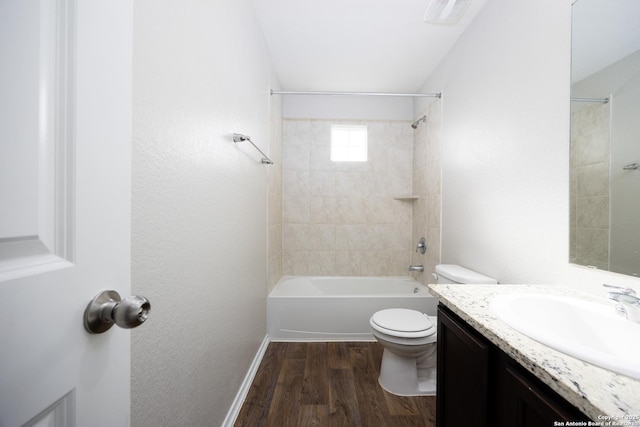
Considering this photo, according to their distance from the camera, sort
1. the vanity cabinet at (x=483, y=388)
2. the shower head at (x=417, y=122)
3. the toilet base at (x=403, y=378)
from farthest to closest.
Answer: the shower head at (x=417, y=122) → the toilet base at (x=403, y=378) → the vanity cabinet at (x=483, y=388)

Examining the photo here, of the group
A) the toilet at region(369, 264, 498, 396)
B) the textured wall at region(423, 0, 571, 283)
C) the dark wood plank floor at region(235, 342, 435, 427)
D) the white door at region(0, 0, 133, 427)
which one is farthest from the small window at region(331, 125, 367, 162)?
the white door at region(0, 0, 133, 427)

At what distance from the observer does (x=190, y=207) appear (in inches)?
37.7

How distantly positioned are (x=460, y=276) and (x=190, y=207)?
158 cm

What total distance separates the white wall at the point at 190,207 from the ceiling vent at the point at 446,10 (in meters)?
1.08

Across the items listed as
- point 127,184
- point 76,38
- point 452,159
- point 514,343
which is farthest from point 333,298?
point 76,38

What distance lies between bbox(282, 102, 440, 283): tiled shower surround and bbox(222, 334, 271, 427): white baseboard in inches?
43.7

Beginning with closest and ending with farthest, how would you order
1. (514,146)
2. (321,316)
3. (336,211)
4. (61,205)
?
(61,205), (514,146), (321,316), (336,211)

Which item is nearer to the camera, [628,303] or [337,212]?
[628,303]

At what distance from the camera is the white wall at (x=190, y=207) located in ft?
2.39

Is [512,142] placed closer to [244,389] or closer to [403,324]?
[403,324]

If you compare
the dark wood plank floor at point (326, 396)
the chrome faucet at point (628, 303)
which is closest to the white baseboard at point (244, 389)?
the dark wood plank floor at point (326, 396)

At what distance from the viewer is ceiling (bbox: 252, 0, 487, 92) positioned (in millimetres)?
1761

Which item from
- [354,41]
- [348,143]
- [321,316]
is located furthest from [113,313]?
[348,143]

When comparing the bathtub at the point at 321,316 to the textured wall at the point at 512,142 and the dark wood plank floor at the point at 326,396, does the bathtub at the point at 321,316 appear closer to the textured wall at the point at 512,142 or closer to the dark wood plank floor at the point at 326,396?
the dark wood plank floor at the point at 326,396
